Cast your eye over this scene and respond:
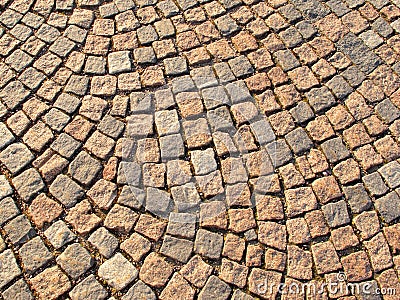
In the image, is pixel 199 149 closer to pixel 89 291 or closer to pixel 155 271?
pixel 155 271

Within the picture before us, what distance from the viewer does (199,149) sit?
161 inches

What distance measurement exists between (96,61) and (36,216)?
164 cm

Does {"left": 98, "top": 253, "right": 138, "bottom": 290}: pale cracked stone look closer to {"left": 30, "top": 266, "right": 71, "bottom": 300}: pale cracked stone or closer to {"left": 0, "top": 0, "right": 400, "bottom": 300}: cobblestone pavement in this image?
{"left": 0, "top": 0, "right": 400, "bottom": 300}: cobblestone pavement

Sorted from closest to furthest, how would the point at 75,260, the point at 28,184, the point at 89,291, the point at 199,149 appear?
the point at 89,291
the point at 75,260
the point at 28,184
the point at 199,149

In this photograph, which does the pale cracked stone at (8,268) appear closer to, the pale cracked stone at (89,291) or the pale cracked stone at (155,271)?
the pale cracked stone at (89,291)

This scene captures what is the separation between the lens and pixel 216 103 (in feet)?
14.1

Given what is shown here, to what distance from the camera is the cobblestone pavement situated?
359 cm

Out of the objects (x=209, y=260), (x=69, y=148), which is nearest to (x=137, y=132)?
(x=69, y=148)

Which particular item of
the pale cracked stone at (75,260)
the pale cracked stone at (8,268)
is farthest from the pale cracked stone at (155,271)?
the pale cracked stone at (8,268)

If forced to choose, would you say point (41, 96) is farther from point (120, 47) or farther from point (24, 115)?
point (120, 47)

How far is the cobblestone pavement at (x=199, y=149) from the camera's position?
359 centimetres

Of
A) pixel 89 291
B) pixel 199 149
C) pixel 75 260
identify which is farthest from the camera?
pixel 199 149

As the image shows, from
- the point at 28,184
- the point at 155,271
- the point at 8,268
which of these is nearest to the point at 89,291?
the point at 155,271

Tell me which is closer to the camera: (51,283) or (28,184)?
(51,283)
